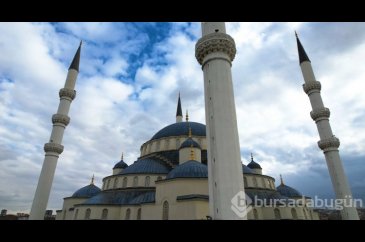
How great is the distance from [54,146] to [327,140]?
797 inches

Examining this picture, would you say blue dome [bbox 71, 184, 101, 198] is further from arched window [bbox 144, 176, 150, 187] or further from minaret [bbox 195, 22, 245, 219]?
minaret [bbox 195, 22, 245, 219]

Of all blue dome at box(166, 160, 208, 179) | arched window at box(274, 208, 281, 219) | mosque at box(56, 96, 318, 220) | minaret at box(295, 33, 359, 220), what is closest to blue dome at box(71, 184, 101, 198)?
mosque at box(56, 96, 318, 220)

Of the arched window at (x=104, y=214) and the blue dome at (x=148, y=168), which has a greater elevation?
the blue dome at (x=148, y=168)

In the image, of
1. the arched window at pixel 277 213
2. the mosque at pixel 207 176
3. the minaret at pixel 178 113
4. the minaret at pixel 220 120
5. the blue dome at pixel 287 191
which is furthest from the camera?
the minaret at pixel 178 113

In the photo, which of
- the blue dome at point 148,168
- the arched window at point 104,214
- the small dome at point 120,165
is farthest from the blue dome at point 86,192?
the arched window at point 104,214

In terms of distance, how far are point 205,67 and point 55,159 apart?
41.9 feet

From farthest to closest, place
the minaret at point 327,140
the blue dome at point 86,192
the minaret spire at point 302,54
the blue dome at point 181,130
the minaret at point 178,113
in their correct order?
the minaret at point 178,113 → the blue dome at point 181,130 → the blue dome at point 86,192 → the minaret spire at point 302,54 → the minaret at point 327,140

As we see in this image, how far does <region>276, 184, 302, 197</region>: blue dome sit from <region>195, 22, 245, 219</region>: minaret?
17355 mm

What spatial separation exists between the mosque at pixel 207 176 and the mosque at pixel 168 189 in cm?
6

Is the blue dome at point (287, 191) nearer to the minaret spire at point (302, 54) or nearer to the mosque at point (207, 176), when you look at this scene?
the mosque at point (207, 176)

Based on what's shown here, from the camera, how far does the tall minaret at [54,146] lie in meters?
16.4

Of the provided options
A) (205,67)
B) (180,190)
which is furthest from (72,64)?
(180,190)
